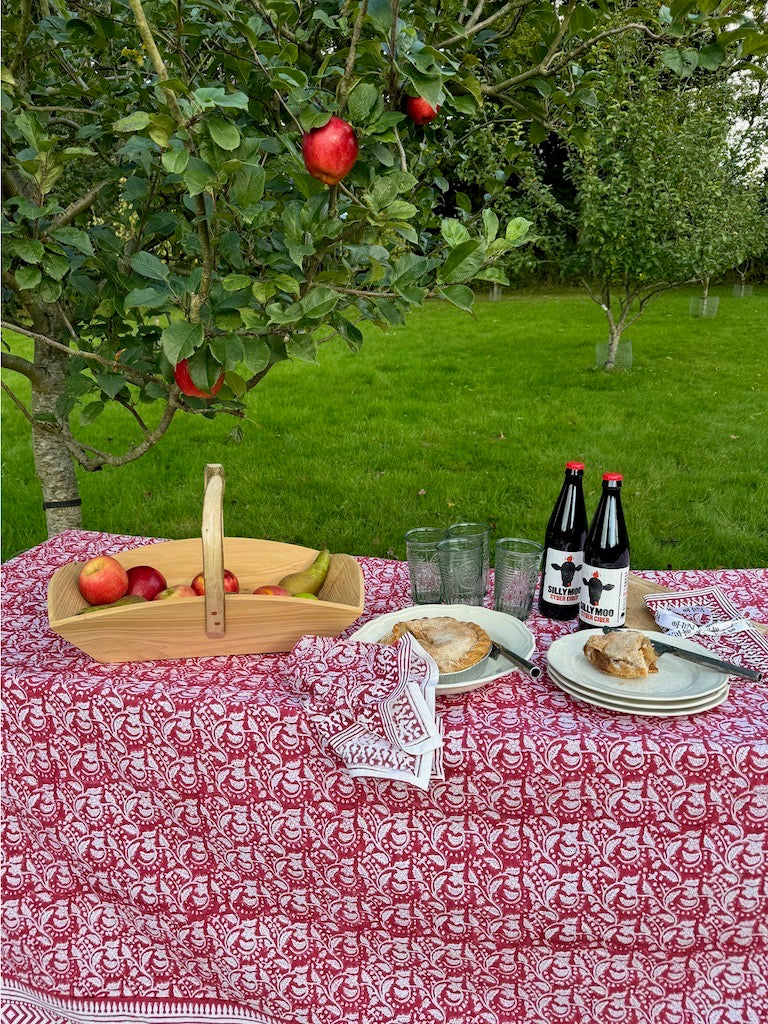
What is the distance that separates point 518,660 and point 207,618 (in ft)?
2.18

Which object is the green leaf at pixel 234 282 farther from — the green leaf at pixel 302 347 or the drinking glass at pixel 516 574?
the drinking glass at pixel 516 574

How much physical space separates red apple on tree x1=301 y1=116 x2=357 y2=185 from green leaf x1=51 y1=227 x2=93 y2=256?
0.55 meters

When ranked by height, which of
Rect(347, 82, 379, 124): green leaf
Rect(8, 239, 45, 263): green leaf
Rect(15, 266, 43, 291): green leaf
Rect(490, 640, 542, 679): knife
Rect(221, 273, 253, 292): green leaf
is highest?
Rect(347, 82, 379, 124): green leaf

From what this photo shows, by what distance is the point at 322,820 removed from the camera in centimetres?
155

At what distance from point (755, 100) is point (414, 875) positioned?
1256 centimetres

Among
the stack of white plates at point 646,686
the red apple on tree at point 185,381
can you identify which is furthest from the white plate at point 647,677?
the red apple on tree at point 185,381

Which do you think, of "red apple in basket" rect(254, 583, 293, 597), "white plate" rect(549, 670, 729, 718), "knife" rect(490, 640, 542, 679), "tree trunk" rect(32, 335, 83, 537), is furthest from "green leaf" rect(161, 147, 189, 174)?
"tree trunk" rect(32, 335, 83, 537)

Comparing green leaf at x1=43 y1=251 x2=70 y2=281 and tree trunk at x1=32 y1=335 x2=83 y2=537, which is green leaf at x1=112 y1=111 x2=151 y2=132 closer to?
green leaf at x1=43 y1=251 x2=70 y2=281

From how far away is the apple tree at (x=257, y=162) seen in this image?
4.64 ft

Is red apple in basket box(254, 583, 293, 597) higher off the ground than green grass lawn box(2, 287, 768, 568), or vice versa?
red apple in basket box(254, 583, 293, 597)

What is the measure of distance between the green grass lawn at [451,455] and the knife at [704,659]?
2520mm

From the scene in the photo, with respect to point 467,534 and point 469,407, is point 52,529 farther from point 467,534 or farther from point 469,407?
point 469,407

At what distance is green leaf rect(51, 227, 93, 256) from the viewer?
5.52 ft

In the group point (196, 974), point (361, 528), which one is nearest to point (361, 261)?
point (196, 974)
